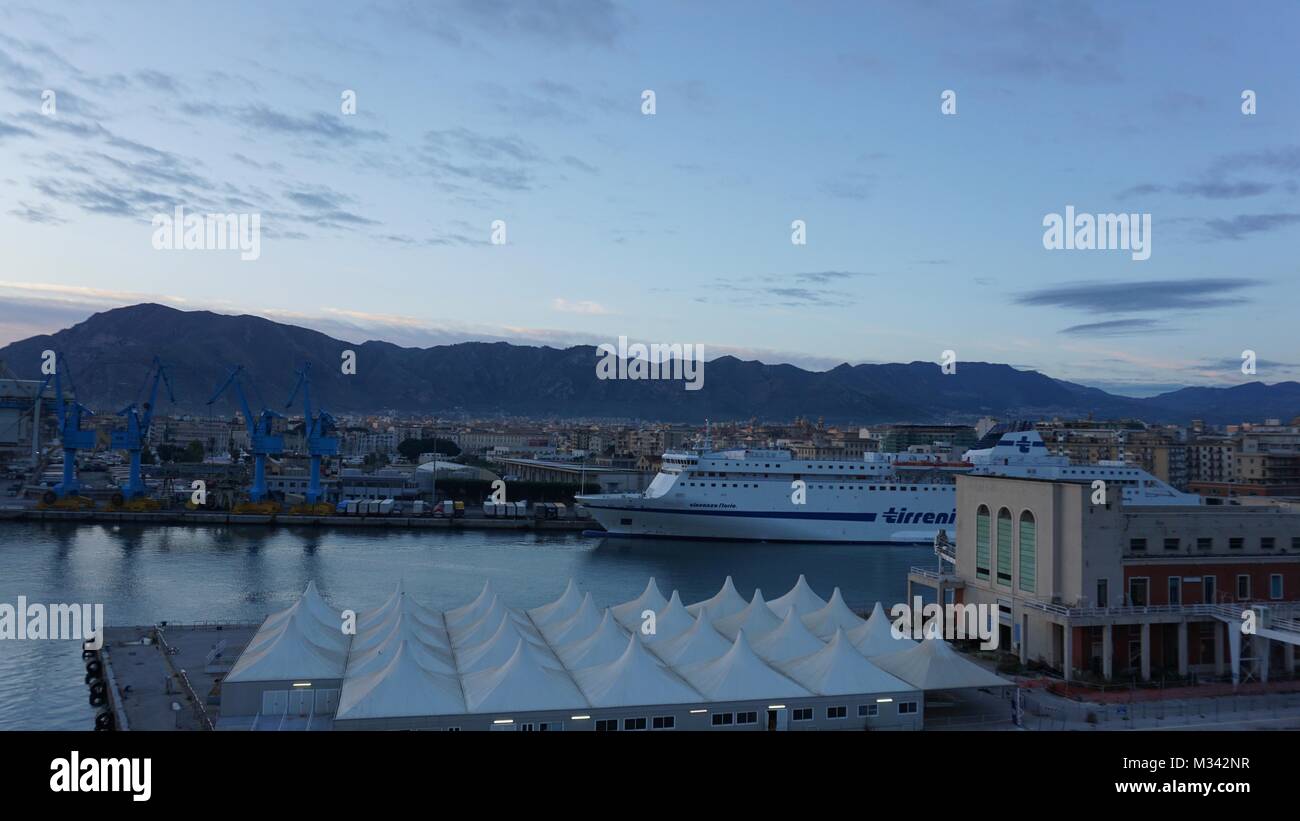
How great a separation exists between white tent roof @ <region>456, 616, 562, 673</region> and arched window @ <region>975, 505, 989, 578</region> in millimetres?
6122

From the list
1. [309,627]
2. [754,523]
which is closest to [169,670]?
[309,627]

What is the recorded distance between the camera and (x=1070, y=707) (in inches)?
384

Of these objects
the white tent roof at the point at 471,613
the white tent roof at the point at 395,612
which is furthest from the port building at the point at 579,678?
the white tent roof at the point at 471,613

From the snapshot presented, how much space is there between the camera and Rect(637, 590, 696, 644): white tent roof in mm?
11234

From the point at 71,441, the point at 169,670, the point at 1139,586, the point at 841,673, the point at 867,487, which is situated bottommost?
the point at 169,670

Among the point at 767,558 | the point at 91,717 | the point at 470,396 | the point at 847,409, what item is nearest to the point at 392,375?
the point at 470,396

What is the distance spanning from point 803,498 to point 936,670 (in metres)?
20.6

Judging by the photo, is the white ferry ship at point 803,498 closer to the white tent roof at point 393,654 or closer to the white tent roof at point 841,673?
the white tent roof at point 393,654

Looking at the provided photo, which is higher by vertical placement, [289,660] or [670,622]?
[289,660]

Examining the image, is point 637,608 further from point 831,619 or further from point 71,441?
point 71,441

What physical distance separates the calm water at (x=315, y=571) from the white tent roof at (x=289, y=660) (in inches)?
115

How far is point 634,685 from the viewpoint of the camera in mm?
8672
